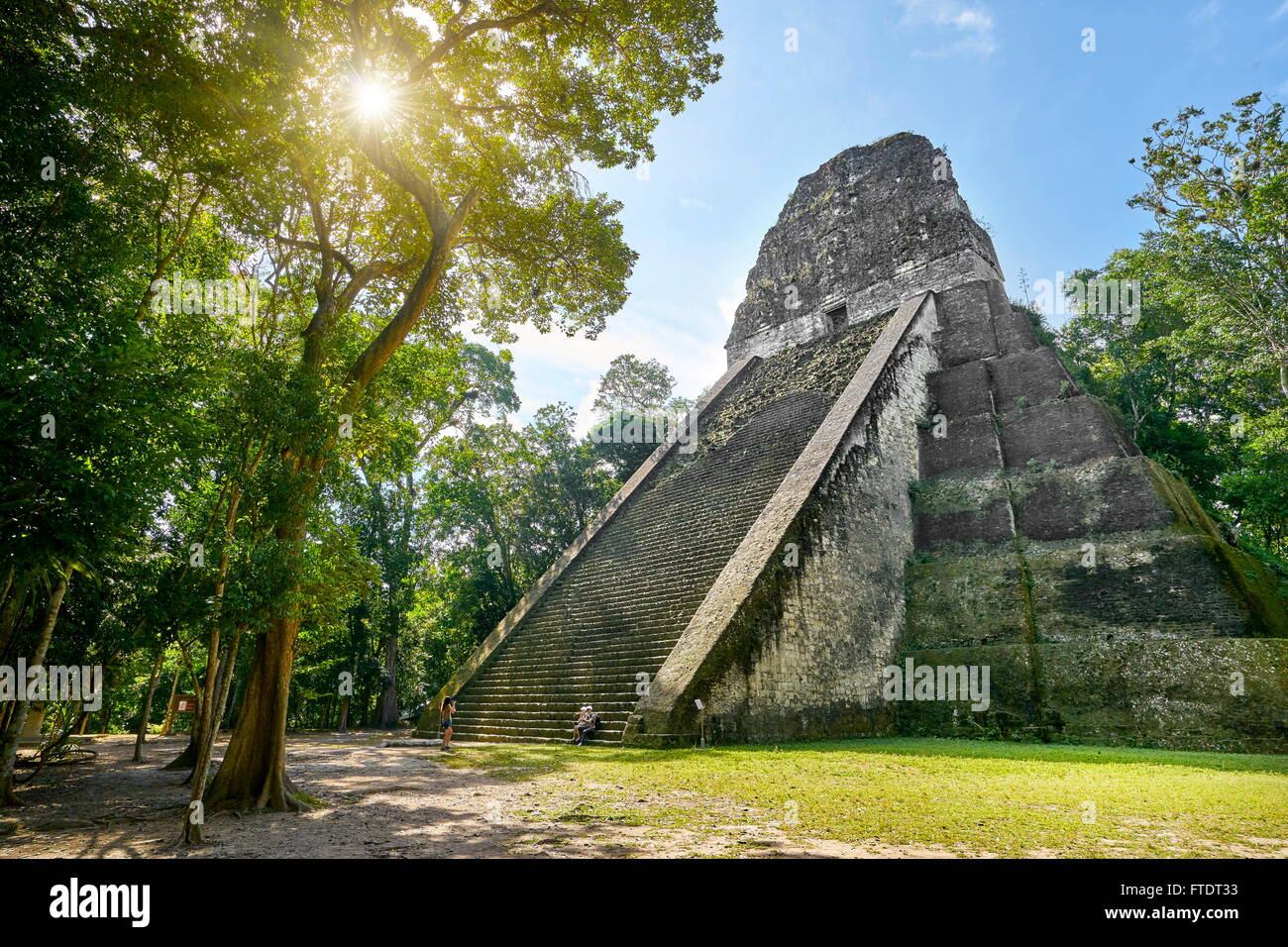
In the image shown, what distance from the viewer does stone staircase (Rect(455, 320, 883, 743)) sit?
10047 mm

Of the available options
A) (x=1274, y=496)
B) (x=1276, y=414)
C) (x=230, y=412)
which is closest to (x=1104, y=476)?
(x=1276, y=414)

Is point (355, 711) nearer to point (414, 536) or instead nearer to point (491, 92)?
point (414, 536)

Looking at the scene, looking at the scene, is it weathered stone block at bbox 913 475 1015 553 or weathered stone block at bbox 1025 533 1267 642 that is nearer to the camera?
weathered stone block at bbox 1025 533 1267 642

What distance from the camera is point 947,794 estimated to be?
4891 mm

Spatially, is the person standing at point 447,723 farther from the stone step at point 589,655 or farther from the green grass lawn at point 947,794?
the green grass lawn at point 947,794

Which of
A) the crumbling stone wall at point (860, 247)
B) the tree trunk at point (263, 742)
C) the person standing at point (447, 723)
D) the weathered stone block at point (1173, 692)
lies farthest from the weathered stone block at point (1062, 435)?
the tree trunk at point (263, 742)

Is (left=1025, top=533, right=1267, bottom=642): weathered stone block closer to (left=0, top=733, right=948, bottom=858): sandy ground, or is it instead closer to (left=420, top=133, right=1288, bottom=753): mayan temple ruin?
(left=420, top=133, right=1288, bottom=753): mayan temple ruin

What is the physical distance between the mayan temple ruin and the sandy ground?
327 centimetres

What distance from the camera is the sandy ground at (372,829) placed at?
3.44 m

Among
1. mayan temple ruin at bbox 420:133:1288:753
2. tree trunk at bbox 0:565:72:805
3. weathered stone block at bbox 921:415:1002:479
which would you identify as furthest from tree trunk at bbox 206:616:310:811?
weathered stone block at bbox 921:415:1002:479

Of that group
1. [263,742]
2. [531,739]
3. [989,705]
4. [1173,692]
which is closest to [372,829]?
[263,742]

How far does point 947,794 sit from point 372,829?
4268 millimetres

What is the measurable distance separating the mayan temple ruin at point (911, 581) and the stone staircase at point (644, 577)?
6 centimetres

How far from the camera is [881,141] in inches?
844
